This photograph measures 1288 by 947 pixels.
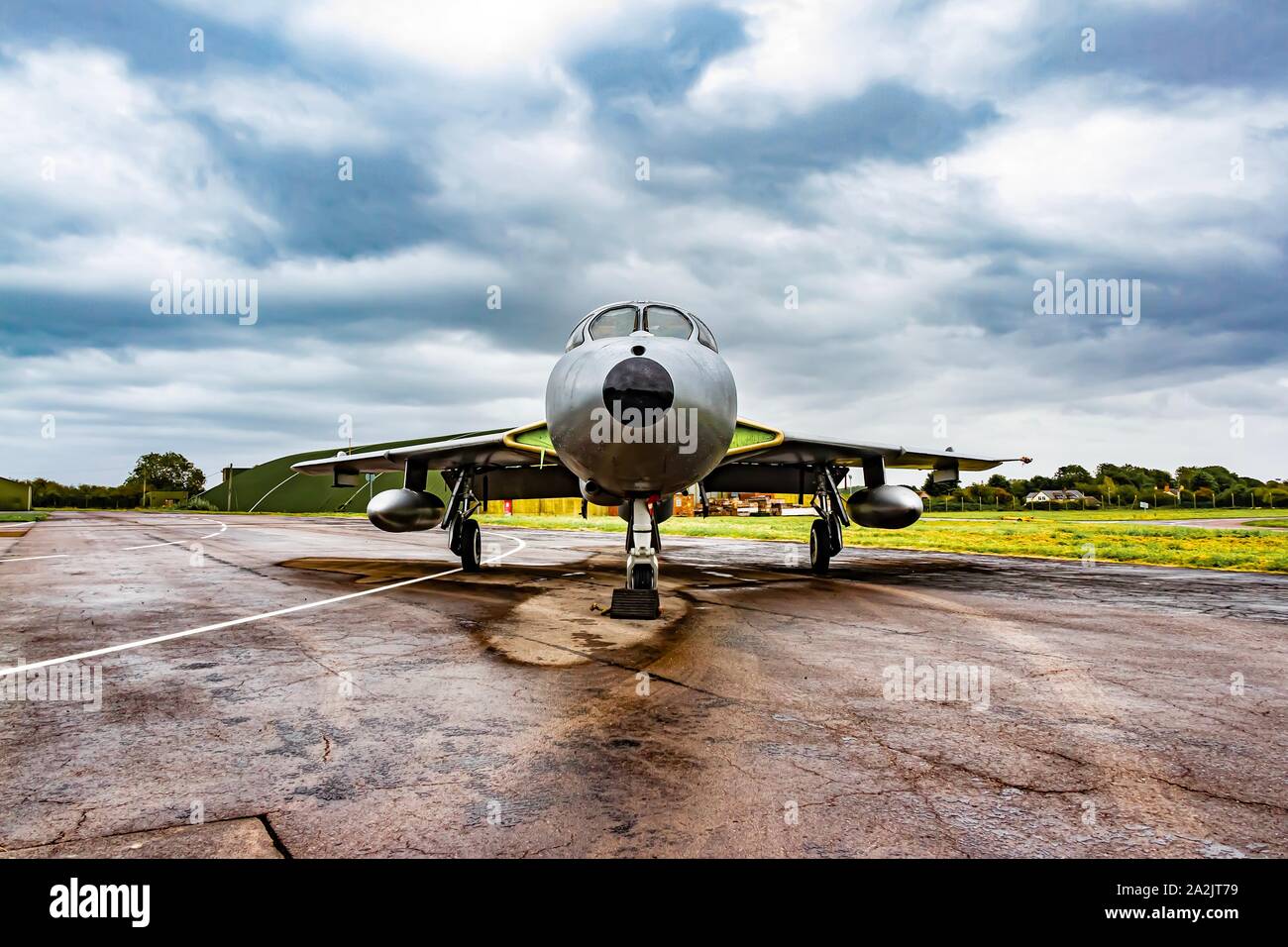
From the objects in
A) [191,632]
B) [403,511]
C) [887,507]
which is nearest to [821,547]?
[887,507]

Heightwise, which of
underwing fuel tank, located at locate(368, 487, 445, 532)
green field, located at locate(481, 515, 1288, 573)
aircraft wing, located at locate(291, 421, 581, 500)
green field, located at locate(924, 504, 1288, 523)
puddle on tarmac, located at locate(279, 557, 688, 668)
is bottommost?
green field, located at locate(924, 504, 1288, 523)

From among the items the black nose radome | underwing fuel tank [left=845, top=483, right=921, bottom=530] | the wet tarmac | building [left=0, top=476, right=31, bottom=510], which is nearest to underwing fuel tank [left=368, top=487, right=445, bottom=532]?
the wet tarmac

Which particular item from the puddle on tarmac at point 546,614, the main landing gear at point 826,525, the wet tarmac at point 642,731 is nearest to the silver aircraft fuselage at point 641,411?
the puddle on tarmac at point 546,614

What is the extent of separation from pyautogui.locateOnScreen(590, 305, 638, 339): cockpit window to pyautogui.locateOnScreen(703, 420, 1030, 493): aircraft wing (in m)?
2.84

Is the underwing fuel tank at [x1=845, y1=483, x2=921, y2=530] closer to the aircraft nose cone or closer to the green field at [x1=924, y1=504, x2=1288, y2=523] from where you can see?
the aircraft nose cone

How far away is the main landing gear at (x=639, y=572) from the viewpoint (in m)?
7.18

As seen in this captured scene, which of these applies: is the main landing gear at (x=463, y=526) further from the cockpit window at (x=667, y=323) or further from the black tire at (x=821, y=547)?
the black tire at (x=821, y=547)

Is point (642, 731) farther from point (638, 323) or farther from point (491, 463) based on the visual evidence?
point (491, 463)

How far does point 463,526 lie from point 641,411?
742 cm

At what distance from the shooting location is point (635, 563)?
7574 millimetres

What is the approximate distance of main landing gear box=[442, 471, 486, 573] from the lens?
39.8ft

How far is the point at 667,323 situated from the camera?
309 inches
